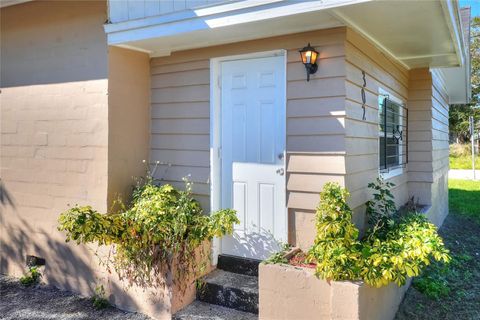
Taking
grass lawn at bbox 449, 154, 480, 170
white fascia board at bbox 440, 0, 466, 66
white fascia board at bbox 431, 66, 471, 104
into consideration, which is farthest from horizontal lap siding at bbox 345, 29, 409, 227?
grass lawn at bbox 449, 154, 480, 170

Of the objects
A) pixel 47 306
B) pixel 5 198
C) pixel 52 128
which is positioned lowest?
pixel 47 306

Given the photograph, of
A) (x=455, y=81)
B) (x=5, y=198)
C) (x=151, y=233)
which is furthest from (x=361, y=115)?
(x=455, y=81)

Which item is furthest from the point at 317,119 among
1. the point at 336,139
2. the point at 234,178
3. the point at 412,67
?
the point at 412,67

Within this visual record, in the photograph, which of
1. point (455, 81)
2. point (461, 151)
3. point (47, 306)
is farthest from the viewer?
point (461, 151)

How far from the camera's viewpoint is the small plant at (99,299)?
156 inches

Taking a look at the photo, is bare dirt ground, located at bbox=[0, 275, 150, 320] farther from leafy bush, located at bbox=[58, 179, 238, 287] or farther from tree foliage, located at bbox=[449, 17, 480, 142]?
tree foliage, located at bbox=[449, 17, 480, 142]

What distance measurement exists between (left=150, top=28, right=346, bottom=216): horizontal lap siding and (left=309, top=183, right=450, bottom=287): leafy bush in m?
0.35

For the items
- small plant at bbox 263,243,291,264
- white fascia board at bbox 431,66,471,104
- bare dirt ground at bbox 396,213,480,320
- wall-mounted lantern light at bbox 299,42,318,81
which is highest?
white fascia board at bbox 431,66,471,104

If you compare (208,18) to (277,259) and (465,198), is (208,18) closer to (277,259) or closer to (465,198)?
(277,259)

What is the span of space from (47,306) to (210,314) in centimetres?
169

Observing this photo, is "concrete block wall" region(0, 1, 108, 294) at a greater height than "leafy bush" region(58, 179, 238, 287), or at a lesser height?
greater

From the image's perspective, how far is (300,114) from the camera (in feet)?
12.1

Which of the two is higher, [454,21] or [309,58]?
[454,21]

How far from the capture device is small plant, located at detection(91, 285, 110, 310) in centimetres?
396
